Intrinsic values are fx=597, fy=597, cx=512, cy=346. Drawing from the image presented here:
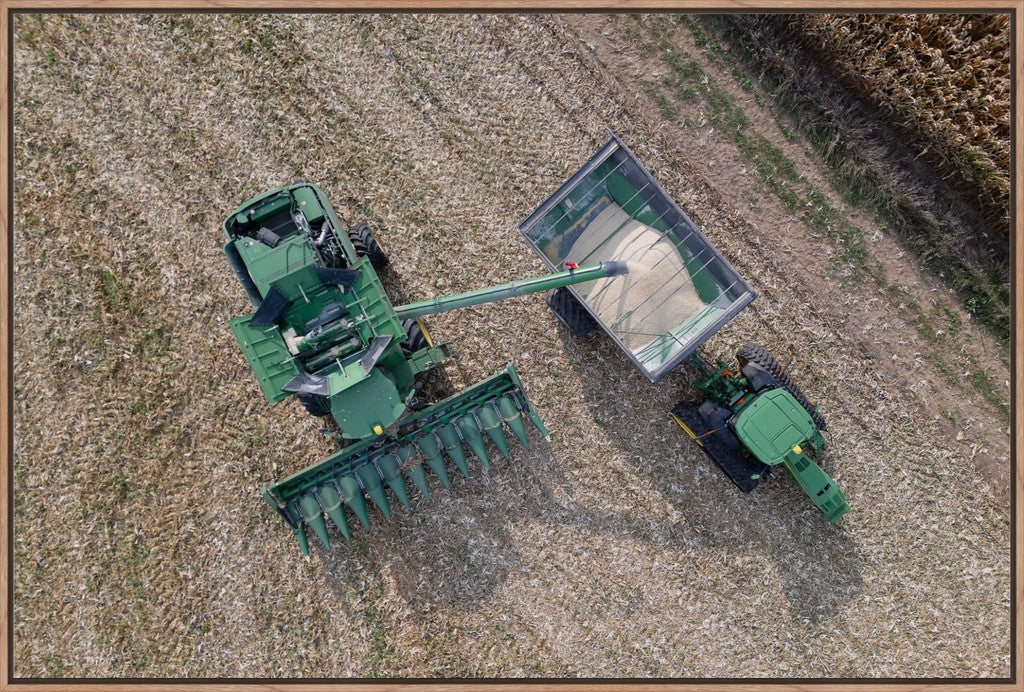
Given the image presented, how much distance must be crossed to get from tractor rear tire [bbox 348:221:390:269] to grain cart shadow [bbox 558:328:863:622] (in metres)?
3.75

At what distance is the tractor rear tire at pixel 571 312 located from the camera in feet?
35.5

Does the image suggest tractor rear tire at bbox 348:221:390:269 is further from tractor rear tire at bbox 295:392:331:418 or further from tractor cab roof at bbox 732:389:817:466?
tractor cab roof at bbox 732:389:817:466

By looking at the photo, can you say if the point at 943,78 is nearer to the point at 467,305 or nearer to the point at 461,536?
the point at 467,305

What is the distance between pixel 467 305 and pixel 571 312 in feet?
7.61

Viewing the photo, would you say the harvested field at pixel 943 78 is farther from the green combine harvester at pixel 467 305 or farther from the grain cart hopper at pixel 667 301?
the green combine harvester at pixel 467 305

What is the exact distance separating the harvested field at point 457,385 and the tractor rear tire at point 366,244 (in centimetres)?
40

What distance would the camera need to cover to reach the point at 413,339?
1065 cm

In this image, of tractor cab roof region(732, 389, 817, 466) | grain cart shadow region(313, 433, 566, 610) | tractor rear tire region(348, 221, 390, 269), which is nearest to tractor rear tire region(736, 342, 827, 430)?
tractor cab roof region(732, 389, 817, 466)

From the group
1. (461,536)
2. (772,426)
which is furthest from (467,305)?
(772,426)

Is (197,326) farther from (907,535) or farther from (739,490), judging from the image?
(907,535)

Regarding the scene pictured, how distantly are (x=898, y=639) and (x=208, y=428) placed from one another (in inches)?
541

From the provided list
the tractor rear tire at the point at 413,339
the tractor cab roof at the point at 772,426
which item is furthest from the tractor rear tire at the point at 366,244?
the tractor cab roof at the point at 772,426

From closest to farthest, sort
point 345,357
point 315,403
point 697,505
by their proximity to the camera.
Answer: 1. point 345,357
2. point 315,403
3. point 697,505

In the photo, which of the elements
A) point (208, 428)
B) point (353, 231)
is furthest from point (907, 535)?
point (208, 428)
